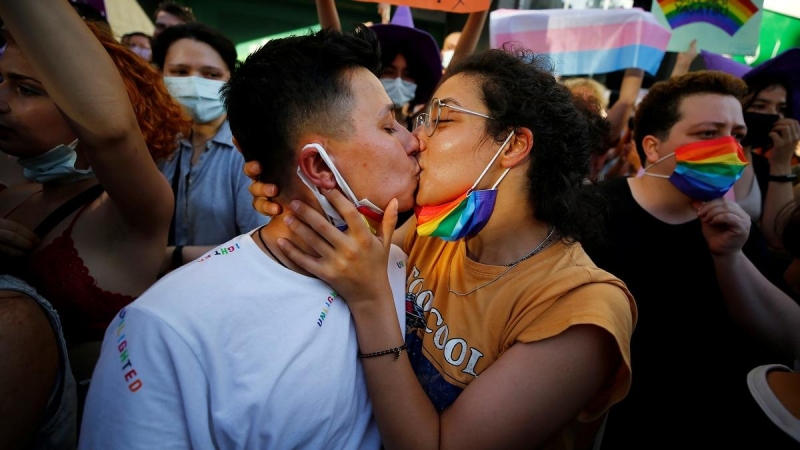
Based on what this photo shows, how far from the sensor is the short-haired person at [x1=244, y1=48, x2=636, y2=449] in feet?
4.35

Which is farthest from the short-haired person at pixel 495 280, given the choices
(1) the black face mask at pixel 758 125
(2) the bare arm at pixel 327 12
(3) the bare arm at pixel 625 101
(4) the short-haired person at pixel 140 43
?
(4) the short-haired person at pixel 140 43

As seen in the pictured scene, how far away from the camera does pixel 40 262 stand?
1709 mm

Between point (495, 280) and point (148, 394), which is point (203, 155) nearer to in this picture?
point (148, 394)

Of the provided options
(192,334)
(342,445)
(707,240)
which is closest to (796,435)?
(707,240)

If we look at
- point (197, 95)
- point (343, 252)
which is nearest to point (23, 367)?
point (343, 252)

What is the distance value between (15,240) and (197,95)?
1674 millimetres

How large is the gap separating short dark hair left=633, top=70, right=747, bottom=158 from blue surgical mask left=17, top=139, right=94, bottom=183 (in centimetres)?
333

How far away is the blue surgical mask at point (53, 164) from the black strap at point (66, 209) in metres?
0.10

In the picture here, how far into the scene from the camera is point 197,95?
118 inches

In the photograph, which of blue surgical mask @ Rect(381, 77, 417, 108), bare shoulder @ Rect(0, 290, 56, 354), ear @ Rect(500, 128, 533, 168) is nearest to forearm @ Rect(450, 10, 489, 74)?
blue surgical mask @ Rect(381, 77, 417, 108)

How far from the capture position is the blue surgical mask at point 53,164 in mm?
1784

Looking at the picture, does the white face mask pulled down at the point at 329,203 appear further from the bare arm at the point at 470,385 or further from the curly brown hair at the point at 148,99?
the curly brown hair at the point at 148,99

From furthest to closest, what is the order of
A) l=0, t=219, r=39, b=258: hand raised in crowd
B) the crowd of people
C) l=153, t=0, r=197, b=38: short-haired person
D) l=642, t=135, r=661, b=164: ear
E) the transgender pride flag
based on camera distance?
l=153, t=0, r=197, b=38: short-haired person
the transgender pride flag
l=642, t=135, r=661, b=164: ear
l=0, t=219, r=39, b=258: hand raised in crowd
the crowd of people

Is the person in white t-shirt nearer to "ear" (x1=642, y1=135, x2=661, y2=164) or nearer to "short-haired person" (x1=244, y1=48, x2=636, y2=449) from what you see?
"short-haired person" (x1=244, y1=48, x2=636, y2=449)
